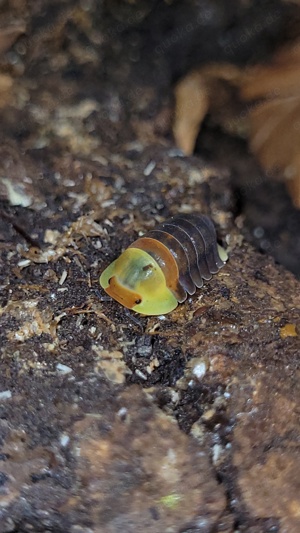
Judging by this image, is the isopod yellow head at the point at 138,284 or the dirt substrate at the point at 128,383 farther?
the isopod yellow head at the point at 138,284

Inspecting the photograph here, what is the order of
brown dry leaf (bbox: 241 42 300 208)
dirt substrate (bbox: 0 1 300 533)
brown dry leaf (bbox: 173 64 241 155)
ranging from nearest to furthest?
dirt substrate (bbox: 0 1 300 533)
brown dry leaf (bbox: 241 42 300 208)
brown dry leaf (bbox: 173 64 241 155)

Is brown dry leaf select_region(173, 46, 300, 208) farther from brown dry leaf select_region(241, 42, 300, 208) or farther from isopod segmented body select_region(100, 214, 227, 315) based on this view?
isopod segmented body select_region(100, 214, 227, 315)

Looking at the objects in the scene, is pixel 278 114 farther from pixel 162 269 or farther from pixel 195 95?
pixel 162 269

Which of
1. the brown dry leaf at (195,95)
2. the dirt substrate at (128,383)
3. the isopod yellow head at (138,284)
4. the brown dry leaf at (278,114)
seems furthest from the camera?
the brown dry leaf at (195,95)

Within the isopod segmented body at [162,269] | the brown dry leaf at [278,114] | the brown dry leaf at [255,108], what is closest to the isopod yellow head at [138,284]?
the isopod segmented body at [162,269]

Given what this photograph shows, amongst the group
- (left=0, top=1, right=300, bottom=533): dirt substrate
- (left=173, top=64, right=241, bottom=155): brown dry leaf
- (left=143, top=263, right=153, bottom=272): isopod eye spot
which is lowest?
(left=0, top=1, right=300, bottom=533): dirt substrate

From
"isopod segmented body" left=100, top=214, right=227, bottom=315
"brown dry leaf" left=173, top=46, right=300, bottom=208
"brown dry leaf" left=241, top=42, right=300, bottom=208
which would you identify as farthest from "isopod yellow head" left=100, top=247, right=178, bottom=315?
"brown dry leaf" left=241, top=42, right=300, bottom=208

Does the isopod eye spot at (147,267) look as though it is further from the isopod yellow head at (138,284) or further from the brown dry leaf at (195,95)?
the brown dry leaf at (195,95)

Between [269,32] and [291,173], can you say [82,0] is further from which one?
[291,173]
